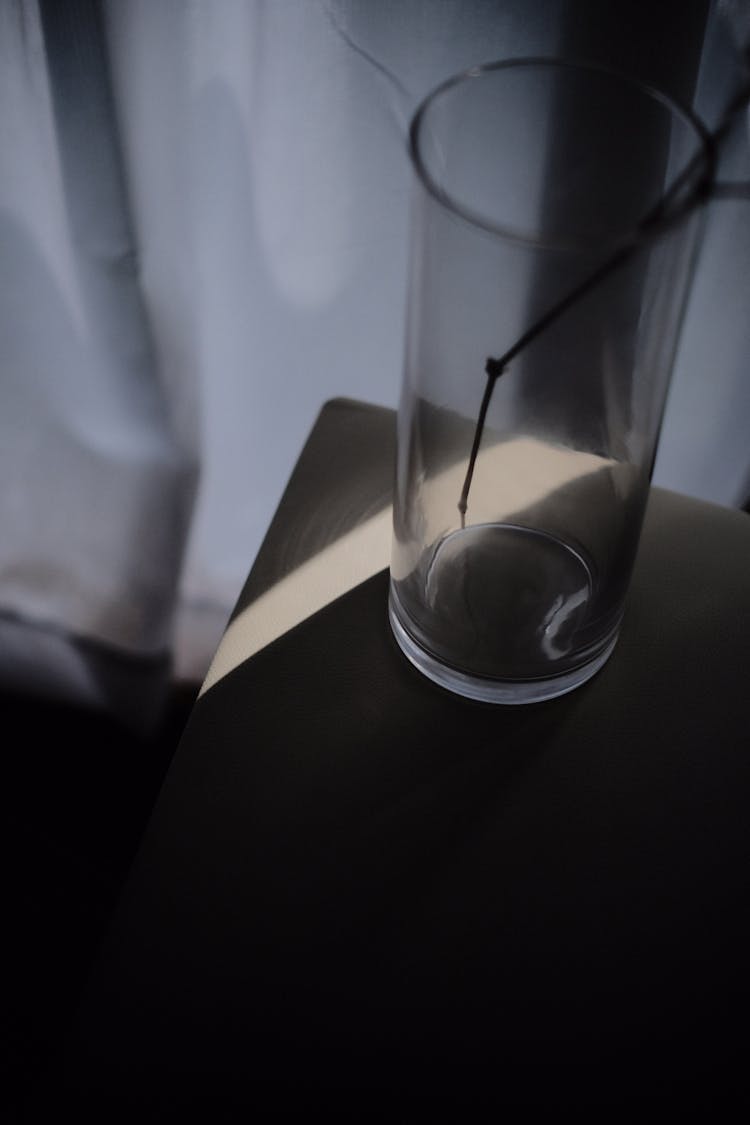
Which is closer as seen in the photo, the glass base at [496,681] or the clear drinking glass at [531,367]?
the clear drinking glass at [531,367]

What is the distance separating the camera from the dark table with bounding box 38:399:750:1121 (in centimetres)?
43

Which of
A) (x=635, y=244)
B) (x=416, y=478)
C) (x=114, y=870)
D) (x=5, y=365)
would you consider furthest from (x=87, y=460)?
(x=635, y=244)

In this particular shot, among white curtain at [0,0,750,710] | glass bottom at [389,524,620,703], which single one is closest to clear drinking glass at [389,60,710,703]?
glass bottom at [389,524,620,703]

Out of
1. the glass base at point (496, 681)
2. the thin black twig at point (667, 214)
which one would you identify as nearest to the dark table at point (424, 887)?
the glass base at point (496, 681)

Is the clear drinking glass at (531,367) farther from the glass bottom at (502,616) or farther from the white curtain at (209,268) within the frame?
the white curtain at (209,268)

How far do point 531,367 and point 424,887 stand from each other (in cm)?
24

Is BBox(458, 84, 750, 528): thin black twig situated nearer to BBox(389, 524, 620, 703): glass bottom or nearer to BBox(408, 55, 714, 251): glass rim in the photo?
BBox(408, 55, 714, 251): glass rim

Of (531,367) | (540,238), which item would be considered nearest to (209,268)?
(531,367)

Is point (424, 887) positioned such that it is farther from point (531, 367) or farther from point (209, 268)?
point (209, 268)

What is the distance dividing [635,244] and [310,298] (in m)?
0.46

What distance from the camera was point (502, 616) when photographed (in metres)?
0.53

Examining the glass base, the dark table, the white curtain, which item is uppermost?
the white curtain

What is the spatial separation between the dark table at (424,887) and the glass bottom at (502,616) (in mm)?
15

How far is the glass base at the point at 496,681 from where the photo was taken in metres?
0.53
